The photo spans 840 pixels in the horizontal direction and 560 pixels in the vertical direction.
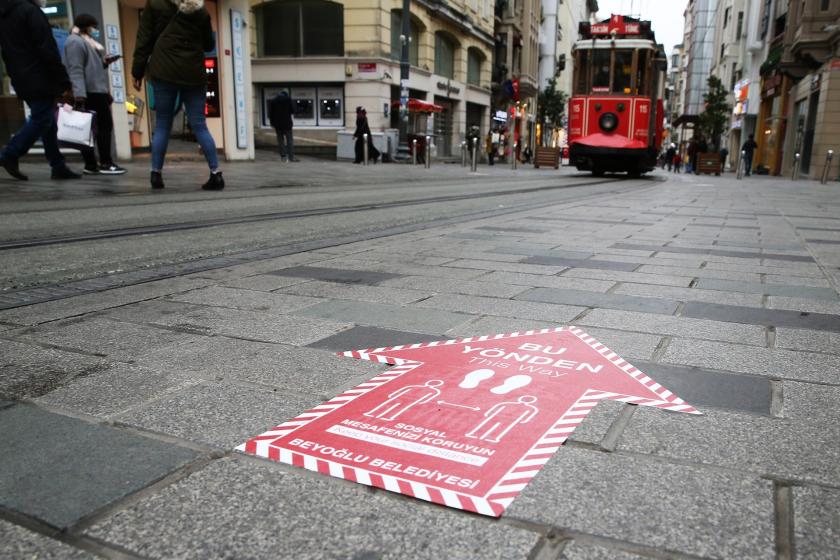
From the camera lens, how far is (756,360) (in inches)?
99.6

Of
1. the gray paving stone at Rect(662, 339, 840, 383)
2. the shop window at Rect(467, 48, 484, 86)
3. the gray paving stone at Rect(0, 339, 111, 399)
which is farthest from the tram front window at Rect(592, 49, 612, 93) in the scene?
the shop window at Rect(467, 48, 484, 86)

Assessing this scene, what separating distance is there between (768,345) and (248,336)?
2.04 metres

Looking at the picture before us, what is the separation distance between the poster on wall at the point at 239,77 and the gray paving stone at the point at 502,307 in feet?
55.6

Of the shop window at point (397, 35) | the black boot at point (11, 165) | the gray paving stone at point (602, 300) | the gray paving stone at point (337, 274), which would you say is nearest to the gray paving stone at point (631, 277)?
the gray paving stone at point (602, 300)

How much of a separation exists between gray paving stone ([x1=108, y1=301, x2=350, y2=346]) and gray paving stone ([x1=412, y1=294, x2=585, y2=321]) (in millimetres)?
610

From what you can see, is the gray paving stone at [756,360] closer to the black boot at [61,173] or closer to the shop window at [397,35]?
the black boot at [61,173]

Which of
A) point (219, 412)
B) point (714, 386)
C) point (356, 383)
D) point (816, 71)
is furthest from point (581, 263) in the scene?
point (816, 71)

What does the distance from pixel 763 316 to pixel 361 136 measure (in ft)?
71.3

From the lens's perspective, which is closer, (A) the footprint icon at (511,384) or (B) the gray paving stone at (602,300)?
(A) the footprint icon at (511,384)

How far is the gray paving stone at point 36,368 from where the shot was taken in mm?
2070

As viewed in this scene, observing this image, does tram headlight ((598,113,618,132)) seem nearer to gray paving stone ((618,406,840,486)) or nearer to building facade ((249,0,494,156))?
building facade ((249,0,494,156))

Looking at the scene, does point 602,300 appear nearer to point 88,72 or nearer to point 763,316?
point 763,316

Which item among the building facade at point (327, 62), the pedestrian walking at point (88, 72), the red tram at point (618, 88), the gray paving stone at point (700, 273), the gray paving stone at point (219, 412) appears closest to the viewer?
the gray paving stone at point (219, 412)

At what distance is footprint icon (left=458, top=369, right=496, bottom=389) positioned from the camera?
2184 millimetres
